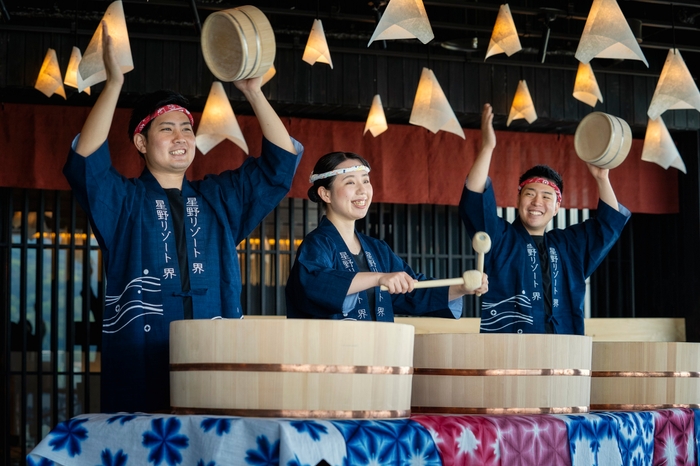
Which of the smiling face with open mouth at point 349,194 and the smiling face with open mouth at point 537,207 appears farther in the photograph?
the smiling face with open mouth at point 537,207

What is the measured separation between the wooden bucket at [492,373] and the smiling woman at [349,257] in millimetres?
373

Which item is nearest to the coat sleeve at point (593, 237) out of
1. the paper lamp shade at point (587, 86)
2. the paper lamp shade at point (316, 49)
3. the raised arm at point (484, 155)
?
the raised arm at point (484, 155)

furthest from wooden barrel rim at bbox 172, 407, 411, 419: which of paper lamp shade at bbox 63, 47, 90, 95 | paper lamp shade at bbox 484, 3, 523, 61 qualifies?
paper lamp shade at bbox 63, 47, 90, 95

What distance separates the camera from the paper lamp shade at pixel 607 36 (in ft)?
12.8

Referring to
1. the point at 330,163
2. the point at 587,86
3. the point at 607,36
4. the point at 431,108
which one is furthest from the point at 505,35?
the point at 330,163

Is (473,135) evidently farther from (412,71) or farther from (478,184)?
(478,184)

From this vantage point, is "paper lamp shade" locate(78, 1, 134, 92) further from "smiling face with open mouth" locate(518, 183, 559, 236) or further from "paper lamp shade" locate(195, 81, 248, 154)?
"smiling face with open mouth" locate(518, 183, 559, 236)

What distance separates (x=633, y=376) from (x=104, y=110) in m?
1.68

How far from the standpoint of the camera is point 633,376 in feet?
8.70

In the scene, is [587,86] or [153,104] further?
[587,86]

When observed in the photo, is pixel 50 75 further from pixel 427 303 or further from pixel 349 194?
pixel 427 303

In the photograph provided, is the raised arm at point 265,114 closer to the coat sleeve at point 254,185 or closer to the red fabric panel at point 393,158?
the coat sleeve at point 254,185

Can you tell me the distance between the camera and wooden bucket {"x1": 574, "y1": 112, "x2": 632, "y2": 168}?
3.32m

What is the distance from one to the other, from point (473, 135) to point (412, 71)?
2.70 feet
